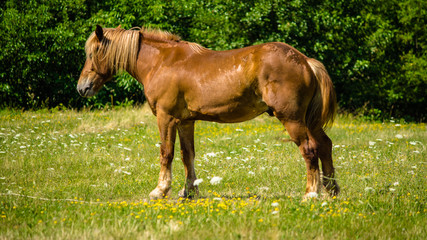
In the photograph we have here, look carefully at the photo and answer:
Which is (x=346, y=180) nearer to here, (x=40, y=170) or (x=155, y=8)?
(x=40, y=170)

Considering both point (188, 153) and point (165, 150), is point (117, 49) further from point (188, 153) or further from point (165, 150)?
point (188, 153)

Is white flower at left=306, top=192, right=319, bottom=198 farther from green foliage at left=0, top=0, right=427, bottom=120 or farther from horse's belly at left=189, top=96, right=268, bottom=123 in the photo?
green foliage at left=0, top=0, right=427, bottom=120

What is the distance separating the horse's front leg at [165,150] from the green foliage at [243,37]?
11.0 metres

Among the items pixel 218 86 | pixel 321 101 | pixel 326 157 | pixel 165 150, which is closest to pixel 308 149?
pixel 326 157

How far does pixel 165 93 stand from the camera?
19.8ft

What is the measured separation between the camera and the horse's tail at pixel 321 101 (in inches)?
223

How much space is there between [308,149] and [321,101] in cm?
68

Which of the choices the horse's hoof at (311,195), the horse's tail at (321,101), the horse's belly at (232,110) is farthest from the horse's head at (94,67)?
the horse's hoof at (311,195)

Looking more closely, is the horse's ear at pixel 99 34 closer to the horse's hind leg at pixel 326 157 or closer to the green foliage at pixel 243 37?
the horse's hind leg at pixel 326 157

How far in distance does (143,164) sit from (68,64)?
11118 millimetres

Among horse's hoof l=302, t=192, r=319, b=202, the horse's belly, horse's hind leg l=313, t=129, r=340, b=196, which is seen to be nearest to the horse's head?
the horse's belly

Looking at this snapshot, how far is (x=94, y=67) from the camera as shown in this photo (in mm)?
6645

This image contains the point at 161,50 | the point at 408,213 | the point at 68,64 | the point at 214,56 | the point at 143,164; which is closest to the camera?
the point at 408,213

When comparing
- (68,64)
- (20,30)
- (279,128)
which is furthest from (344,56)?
(20,30)
